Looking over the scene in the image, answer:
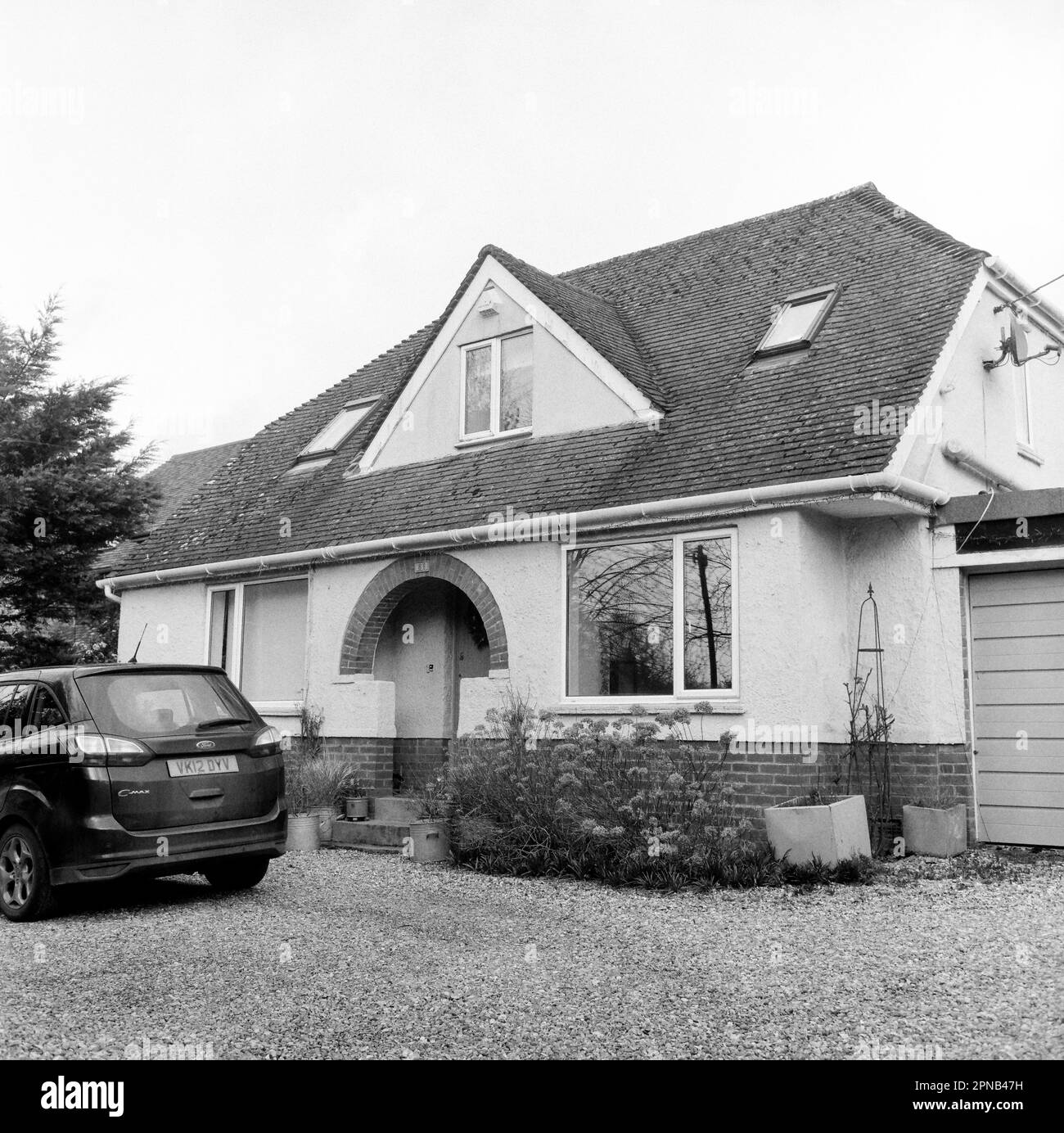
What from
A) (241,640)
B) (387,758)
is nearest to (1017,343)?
(387,758)

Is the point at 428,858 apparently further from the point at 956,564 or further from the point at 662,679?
the point at 956,564

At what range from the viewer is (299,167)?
1255 centimetres

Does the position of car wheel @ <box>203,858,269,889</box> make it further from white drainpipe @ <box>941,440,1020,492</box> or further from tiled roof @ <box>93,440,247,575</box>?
tiled roof @ <box>93,440,247,575</box>

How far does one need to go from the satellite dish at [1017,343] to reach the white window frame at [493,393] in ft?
17.3

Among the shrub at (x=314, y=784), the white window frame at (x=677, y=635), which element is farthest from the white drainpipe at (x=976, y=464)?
the shrub at (x=314, y=784)

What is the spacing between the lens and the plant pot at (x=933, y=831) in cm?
921

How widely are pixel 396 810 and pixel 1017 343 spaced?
27.0 ft

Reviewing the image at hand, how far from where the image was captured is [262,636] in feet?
46.5

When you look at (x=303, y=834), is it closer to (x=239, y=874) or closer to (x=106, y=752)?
(x=239, y=874)

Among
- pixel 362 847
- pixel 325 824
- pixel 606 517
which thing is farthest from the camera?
pixel 325 824

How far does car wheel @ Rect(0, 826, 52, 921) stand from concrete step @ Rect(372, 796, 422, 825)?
4494mm
